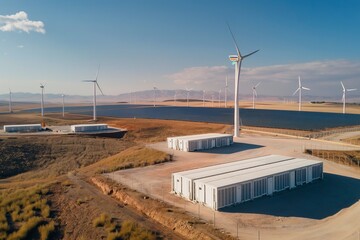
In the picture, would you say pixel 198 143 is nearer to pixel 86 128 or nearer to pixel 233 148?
pixel 233 148

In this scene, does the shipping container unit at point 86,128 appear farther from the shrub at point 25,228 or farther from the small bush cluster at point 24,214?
the shrub at point 25,228

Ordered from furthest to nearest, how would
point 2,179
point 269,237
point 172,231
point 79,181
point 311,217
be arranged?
point 2,179
point 79,181
point 311,217
point 172,231
point 269,237

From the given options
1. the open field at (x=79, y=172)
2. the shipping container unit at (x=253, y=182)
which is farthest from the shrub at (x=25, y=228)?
the shipping container unit at (x=253, y=182)

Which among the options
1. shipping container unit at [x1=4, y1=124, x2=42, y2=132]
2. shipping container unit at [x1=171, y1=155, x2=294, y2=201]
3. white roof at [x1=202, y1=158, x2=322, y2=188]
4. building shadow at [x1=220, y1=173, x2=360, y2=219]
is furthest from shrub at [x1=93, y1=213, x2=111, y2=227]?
shipping container unit at [x1=4, y1=124, x2=42, y2=132]

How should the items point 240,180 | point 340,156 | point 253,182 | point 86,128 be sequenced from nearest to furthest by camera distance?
point 240,180 < point 253,182 < point 340,156 < point 86,128

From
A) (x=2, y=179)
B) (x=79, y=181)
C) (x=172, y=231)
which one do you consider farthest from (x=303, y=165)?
(x=2, y=179)

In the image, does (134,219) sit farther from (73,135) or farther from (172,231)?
(73,135)

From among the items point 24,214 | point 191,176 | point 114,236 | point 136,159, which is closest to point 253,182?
point 191,176
